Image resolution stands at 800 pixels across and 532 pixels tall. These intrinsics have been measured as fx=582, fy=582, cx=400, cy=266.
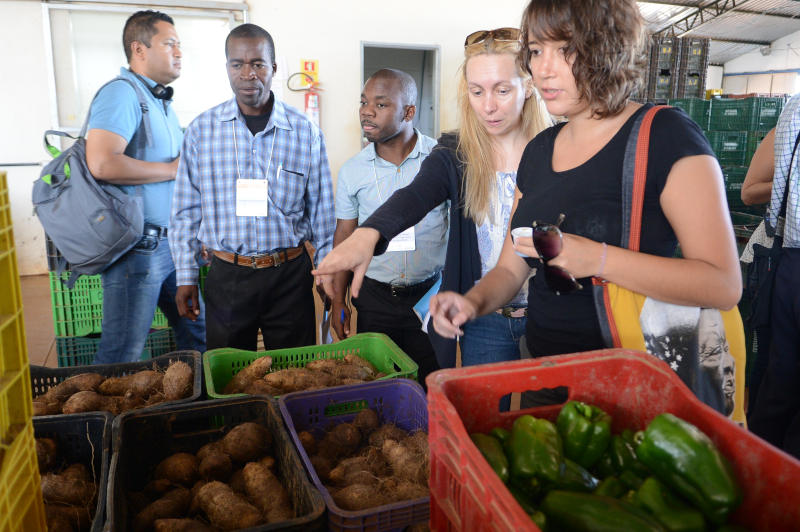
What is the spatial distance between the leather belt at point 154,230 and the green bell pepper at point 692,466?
2.33 m

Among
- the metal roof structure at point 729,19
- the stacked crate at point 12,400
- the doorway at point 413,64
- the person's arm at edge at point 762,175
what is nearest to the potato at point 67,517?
the stacked crate at point 12,400

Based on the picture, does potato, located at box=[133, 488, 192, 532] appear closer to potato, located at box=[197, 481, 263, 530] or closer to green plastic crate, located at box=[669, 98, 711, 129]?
potato, located at box=[197, 481, 263, 530]

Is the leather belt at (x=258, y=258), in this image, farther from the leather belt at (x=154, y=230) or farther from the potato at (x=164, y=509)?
the potato at (x=164, y=509)

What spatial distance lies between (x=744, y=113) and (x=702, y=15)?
9.07m

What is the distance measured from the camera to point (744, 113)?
5109 mm

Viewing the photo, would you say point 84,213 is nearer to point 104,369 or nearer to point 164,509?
point 104,369

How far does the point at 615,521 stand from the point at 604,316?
527 mm

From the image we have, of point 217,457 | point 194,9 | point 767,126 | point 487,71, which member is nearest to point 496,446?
point 217,457

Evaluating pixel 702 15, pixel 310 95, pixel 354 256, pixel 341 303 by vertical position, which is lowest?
pixel 341 303

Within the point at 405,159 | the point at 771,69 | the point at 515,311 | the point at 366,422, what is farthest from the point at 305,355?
the point at 771,69

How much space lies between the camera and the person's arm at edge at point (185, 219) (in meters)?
2.46

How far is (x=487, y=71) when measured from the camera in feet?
5.33

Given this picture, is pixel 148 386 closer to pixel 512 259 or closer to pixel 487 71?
pixel 512 259

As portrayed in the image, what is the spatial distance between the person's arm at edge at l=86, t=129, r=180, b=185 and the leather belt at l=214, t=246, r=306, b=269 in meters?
0.49
